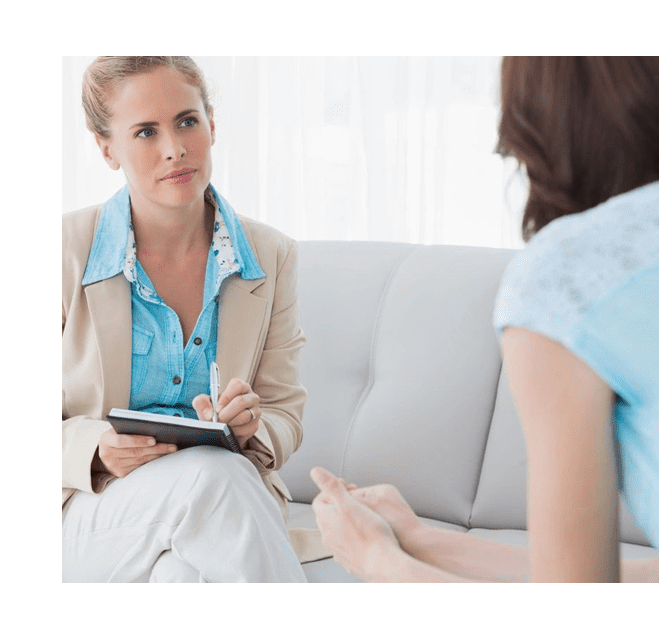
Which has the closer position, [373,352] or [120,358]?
[120,358]

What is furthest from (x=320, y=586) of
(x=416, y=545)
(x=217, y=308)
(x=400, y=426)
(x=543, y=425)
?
(x=543, y=425)

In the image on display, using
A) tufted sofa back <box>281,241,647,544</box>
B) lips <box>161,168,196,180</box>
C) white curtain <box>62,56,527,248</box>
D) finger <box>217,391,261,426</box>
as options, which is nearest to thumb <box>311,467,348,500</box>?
tufted sofa back <box>281,241,647,544</box>

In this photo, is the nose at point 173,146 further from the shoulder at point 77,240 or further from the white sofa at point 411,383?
the white sofa at point 411,383

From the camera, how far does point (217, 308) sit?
1049mm

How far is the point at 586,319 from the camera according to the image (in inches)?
21.9

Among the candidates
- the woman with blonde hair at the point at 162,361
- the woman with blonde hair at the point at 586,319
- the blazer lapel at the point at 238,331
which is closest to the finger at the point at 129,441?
the woman with blonde hair at the point at 162,361

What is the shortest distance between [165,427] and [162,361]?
9 centimetres

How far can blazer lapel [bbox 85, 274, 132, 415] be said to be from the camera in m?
1.02

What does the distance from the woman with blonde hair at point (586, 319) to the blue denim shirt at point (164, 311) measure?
0.46 metres

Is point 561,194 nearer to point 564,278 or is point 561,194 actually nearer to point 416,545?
point 564,278

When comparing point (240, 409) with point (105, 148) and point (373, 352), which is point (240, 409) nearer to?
point (373, 352)

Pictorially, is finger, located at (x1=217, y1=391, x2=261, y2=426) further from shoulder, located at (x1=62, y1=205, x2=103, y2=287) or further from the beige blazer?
shoulder, located at (x1=62, y1=205, x2=103, y2=287)

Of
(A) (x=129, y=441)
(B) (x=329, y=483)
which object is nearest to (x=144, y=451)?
(A) (x=129, y=441)

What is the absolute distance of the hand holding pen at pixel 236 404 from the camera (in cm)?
102
